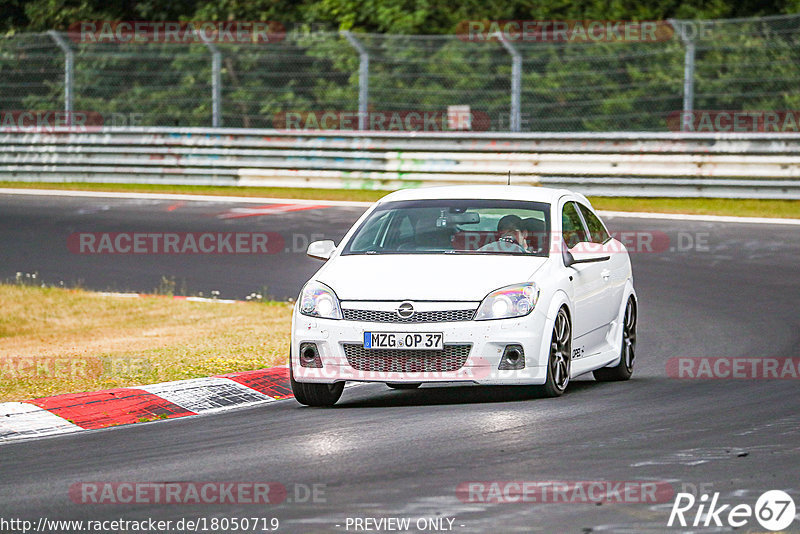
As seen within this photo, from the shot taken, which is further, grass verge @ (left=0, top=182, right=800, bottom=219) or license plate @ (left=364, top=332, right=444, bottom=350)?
grass verge @ (left=0, top=182, right=800, bottom=219)

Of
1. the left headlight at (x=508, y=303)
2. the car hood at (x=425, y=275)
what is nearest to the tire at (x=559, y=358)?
the left headlight at (x=508, y=303)

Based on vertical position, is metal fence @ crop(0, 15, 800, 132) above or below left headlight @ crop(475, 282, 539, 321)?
above

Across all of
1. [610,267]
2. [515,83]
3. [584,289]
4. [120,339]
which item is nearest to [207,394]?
[584,289]

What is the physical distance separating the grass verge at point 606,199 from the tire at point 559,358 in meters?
13.4

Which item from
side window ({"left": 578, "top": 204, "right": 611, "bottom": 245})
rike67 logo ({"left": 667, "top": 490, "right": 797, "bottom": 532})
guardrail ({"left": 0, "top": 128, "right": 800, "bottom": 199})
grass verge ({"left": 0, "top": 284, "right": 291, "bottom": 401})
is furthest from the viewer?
guardrail ({"left": 0, "top": 128, "right": 800, "bottom": 199})

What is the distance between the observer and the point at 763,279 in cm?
1666

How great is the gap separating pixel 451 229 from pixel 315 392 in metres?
1.56

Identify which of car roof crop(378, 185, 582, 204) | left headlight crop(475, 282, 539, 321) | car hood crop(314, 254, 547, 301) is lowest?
left headlight crop(475, 282, 539, 321)

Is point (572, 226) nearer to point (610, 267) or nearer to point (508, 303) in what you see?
point (610, 267)

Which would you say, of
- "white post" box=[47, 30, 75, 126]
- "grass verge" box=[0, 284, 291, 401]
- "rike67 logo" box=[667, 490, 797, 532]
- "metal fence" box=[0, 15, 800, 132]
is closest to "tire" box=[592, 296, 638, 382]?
"grass verge" box=[0, 284, 291, 401]

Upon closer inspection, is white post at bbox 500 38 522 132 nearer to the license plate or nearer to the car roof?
the car roof

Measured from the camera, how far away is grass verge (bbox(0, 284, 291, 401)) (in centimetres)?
1068

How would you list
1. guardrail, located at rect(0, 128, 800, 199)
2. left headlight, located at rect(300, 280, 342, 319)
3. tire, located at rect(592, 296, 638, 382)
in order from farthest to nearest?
guardrail, located at rect(0, 128, 800, 199)
tire, located at rect(592, 296, 638, 382)
left headlight, located at rect(300, 280, 342, 319)

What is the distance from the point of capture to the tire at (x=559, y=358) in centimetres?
942
